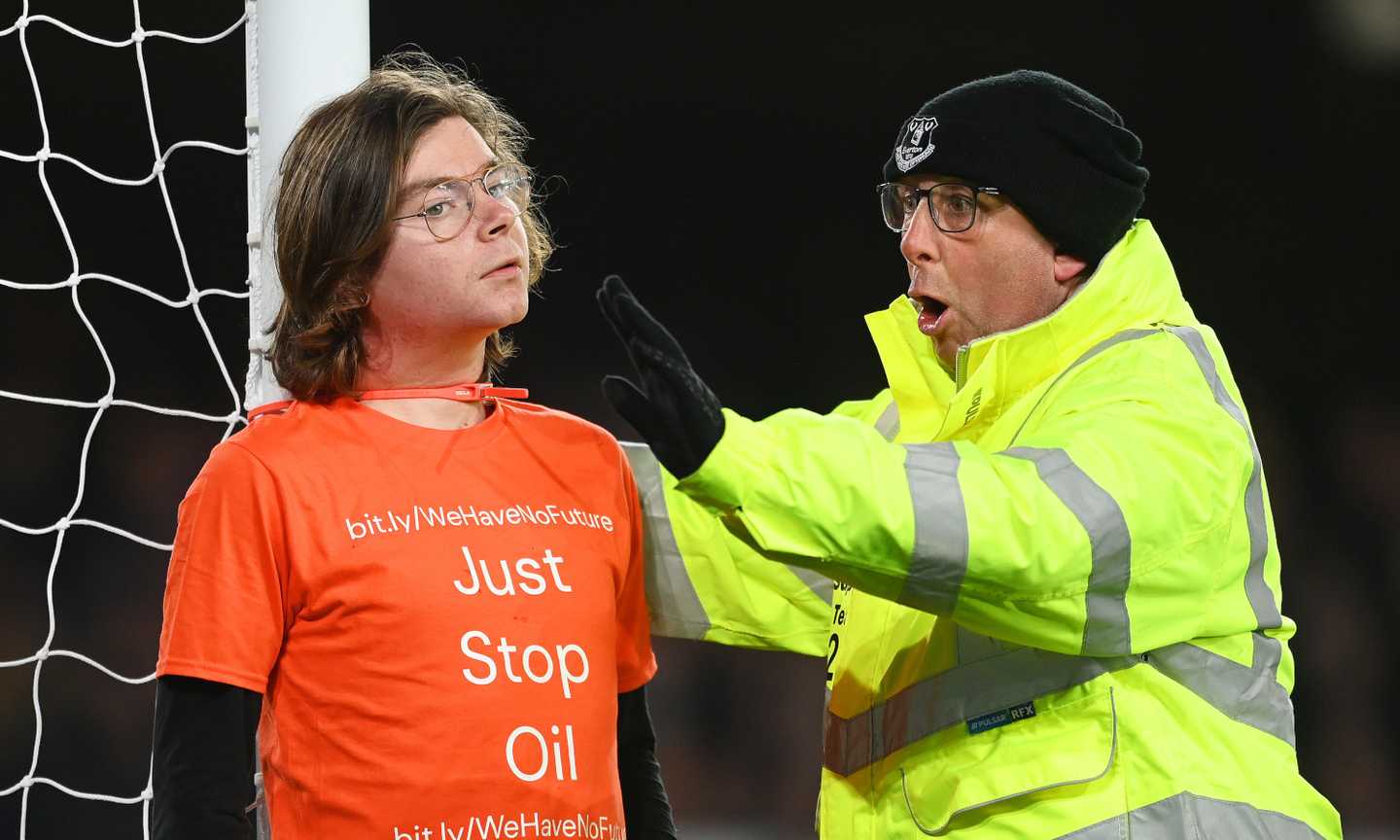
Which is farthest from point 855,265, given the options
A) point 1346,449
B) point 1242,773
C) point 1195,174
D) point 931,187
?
point 1242,773

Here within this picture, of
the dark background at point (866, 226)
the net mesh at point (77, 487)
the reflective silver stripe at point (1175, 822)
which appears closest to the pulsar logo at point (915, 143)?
the reflective silver stripe at point (1175, 822)

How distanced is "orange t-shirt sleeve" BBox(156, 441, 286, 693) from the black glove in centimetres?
31

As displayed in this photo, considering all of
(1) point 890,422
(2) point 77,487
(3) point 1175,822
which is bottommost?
(2) point 77,487

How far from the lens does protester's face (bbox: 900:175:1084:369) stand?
4.20 feet

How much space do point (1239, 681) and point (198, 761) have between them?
0.78 metres

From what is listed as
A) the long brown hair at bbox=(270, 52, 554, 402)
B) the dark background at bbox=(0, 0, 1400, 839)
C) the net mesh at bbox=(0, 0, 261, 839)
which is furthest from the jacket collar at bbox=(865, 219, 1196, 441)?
the dark background at bbox=(0, 0, 1400, 839)

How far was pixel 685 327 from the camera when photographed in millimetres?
3578

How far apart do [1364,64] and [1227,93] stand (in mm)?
336

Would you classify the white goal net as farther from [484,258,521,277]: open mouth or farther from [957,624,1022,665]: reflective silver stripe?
[957,624,1022,665]: reflective silver stripe

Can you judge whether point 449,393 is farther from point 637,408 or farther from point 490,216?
point 637,408

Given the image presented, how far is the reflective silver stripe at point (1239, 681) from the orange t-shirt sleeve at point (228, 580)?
0.66 m

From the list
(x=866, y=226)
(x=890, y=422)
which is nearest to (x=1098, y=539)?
(x=890, y=422)

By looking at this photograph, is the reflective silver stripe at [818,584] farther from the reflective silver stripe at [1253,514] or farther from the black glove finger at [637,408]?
the black glove finger at [637,408]

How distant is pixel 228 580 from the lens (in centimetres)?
104
